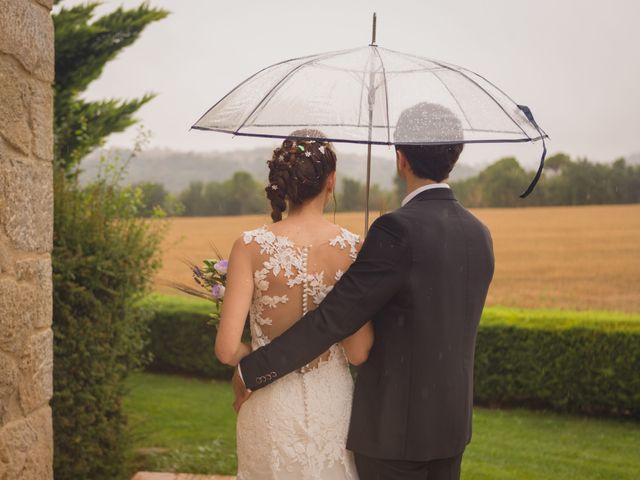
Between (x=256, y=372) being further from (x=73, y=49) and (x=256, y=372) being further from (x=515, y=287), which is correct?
(x=515, y=287)

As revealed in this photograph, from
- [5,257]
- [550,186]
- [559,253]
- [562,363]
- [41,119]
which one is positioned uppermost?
[550,186]

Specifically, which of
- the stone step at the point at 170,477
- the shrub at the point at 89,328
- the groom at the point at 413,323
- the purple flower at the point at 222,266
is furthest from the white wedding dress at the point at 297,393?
the stone step at the point at 170,477

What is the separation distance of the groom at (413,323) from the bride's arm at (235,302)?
0.28 feet

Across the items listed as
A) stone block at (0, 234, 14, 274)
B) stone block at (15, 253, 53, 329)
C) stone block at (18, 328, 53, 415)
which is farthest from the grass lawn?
stone block at (0, 234, 14, 274)

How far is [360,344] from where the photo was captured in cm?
235

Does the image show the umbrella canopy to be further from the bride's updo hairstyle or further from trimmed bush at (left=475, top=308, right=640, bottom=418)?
trimmed bush at (left=475, top=308, right=640, bottom=418)

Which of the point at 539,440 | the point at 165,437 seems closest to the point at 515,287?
the point at 539,440

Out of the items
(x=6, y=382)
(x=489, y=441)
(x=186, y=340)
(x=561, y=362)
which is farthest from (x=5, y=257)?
(x=186, y=340)

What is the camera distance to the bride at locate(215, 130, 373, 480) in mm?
2373

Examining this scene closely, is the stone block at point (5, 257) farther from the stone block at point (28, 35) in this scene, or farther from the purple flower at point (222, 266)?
the purple flower at point (222, 266)

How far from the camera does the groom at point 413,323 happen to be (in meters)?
2.23

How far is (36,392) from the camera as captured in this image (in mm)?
3066

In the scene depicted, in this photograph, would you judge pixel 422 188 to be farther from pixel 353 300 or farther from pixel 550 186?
pixel 550 186

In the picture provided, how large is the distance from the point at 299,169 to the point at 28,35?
1.30m
